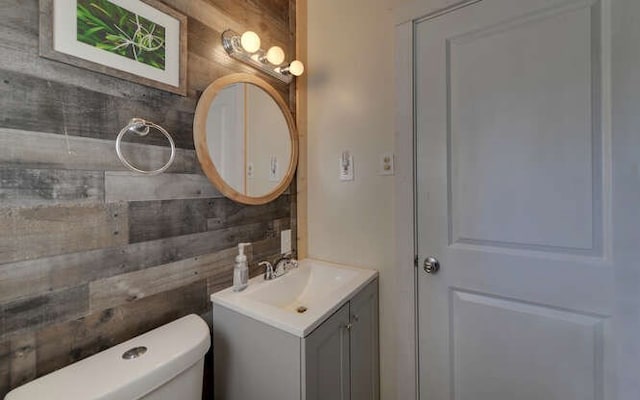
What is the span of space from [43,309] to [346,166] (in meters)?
1.27

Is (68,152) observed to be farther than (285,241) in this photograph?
No

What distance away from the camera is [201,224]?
3.64 ft

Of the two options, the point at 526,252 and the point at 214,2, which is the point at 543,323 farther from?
the point at 214,2

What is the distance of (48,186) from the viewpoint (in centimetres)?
74

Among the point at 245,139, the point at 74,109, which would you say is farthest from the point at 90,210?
the point at 245,139

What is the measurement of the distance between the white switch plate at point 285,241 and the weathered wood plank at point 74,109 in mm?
739

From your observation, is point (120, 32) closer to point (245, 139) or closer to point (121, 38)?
point (121, 38)

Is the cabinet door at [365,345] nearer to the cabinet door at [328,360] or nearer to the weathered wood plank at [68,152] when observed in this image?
the cabinet door at [328,360]

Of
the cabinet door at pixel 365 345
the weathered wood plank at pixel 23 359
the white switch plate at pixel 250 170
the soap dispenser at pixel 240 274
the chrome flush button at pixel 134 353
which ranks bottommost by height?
the cabinet door at pixel 365 345

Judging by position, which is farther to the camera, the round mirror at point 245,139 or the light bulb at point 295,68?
the light bulb at point 295,68

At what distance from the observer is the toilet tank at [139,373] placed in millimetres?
644

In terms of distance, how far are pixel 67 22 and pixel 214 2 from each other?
59 cm

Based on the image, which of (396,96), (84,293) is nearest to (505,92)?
(396,96)

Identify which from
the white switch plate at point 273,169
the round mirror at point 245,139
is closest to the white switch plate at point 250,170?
the round mirror at point 245,139
